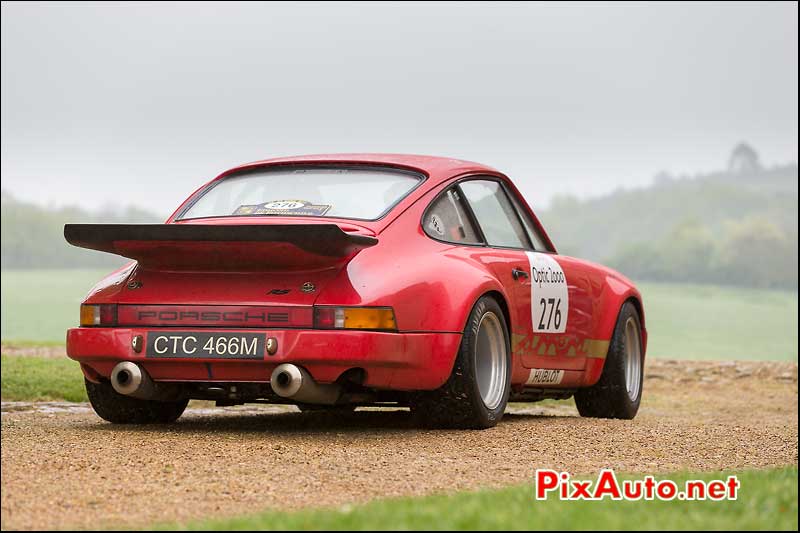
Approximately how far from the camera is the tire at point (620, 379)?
947 centimetres

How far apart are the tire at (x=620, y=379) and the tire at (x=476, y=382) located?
5.81 ft

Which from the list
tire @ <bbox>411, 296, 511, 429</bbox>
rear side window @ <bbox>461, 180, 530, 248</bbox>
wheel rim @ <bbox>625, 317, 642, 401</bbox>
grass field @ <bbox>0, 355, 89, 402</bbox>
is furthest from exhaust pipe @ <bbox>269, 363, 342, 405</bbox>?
grass field @ <bbox>0, 355, 89, 402</bbox>

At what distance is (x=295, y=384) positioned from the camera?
673 cm

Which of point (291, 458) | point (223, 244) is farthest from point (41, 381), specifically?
point (291, 458)

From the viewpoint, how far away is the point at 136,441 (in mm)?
6793

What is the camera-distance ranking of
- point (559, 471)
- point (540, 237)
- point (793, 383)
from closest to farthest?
1. point (559, 471)
2. point (540, 237)
3. point (793, 383)

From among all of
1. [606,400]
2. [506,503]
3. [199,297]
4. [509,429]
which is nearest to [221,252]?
[199,297]

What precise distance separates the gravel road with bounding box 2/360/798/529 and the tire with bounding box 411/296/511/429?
0.12 m

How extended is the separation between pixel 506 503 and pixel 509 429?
325cm

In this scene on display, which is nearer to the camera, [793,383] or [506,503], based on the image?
[506,503]

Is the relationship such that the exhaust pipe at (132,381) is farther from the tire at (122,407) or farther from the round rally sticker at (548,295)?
the round rally sticker at (548,295)

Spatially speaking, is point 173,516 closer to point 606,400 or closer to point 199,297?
point 199,297

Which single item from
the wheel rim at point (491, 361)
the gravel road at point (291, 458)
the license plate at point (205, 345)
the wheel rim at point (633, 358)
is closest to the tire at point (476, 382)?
the wheel rim at point (491, 361)

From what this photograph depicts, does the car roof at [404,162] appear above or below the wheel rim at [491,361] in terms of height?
above
